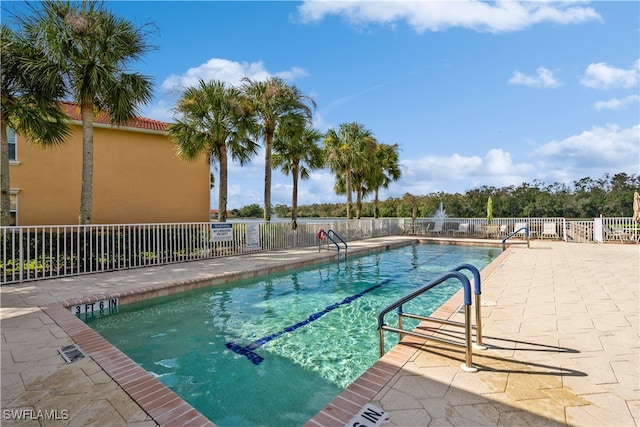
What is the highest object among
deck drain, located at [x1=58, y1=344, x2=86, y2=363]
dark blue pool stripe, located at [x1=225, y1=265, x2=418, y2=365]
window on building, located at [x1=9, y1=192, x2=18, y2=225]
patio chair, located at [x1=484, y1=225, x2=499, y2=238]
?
window on building, located at [x1=9, y1=192, x2=18, y2=225]

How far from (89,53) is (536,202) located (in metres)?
37.0

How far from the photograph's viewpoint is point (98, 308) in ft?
17.0

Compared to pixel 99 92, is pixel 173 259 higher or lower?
lower

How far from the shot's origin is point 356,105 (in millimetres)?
17875

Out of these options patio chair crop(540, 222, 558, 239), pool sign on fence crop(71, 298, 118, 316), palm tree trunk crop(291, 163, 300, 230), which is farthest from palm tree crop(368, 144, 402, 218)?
pool sign on fence crop(71, 298, 118, 316)

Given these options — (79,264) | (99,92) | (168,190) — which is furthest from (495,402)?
(168,190)

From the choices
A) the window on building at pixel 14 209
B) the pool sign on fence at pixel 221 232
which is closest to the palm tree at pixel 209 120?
the pool sign on fence at pixel 221 232

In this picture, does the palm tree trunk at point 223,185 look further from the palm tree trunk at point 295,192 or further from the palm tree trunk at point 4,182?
the palm tree trunk at point 4,182

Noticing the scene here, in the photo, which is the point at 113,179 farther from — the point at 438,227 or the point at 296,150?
the point at 438,227

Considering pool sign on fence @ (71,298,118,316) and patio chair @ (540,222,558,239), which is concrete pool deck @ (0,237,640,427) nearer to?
pool sign on fence @ (71,298,118,316)

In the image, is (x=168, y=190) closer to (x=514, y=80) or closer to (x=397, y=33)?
(x=397, y=33)

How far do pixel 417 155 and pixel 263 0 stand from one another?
60.5ft

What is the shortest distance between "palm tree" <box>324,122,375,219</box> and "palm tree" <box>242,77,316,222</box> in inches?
219

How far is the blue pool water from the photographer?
9.66 feet
